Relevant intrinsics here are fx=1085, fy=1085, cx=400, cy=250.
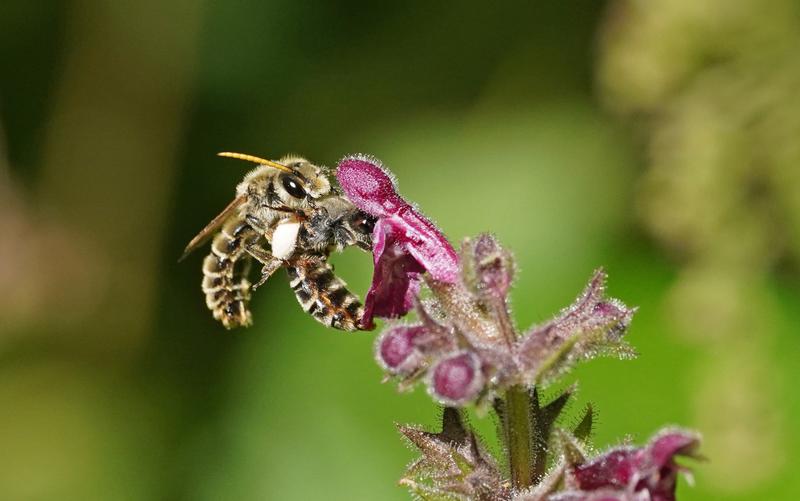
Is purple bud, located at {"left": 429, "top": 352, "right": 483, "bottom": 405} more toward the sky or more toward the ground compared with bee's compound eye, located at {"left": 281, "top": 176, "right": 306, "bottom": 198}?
more toward the ground

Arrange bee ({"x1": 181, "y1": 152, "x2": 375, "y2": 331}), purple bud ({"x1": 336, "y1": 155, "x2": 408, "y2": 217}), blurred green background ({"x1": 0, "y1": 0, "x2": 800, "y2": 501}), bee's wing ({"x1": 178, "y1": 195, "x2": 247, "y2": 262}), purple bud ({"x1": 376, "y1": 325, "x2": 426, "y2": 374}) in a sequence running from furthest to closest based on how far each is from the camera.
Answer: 1. blurred green background ({"x1": 0, "y1": 0, "x2": 800, "y2": 501})
2. bee's wing ({"x1": 178, "y1": 195, "x2": 247, "y2": 262})
3. bee ({"x1": 181, "y1": 152, "x2": 375, "y2": 331})
4. purple bud ({"x1": 336, "y1": 155, "x2": 408, "y2": 217})
5. purple bud ({"x1": 376, "y1": 325, "x2": 426, "y2": 374})

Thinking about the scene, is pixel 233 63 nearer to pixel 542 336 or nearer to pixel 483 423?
pixel 483 423

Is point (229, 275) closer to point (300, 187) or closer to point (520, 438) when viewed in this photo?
point (300, 187)

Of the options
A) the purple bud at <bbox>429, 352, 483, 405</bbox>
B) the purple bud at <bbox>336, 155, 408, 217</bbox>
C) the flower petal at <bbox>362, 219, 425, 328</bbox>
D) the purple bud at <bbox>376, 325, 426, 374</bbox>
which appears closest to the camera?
the purple bud at <bbox>429, 352, 483, 405</bbox>

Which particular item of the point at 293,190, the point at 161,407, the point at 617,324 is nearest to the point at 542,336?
the point at 617,324

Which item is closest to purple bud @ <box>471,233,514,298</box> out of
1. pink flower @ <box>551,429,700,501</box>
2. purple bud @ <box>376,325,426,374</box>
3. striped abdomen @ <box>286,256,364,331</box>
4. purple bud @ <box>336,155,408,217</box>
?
purple bud @ <box>376,325,426,374</box>

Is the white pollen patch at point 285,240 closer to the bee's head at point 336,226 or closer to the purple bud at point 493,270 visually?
the bee's head at point 336,226

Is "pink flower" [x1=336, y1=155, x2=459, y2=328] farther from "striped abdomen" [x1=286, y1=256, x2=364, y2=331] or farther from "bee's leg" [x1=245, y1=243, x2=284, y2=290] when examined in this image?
"bee's leg" [x1=245, y1=243, x2=284, y2=290]
